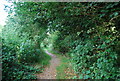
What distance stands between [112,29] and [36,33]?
2758 mm

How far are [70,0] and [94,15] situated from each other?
638 mm

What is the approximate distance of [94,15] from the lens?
1680 mm

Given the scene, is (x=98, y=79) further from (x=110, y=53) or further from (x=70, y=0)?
(x=70, y=0)

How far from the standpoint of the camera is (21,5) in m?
2.27

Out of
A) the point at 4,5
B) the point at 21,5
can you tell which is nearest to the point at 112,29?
the point at 21,5

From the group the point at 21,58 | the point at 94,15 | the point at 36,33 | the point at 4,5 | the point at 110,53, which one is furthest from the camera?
the point at 21,58

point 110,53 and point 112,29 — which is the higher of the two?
point 112,29

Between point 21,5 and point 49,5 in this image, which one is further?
point 21,5

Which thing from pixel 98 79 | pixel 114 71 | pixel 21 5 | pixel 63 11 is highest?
pixel 21 5

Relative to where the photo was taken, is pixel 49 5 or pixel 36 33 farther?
pixel 36 33

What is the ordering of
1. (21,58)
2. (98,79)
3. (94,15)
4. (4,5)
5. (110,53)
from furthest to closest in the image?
1. (21,58)
2. (4,5)
3. (98,79)
4. (94,15)
5. (110,53)

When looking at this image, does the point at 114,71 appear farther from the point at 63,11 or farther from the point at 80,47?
the point at 63,11

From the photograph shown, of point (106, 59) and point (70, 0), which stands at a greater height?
point (70, 0)

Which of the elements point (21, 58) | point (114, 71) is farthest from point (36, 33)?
point (114, 71)
